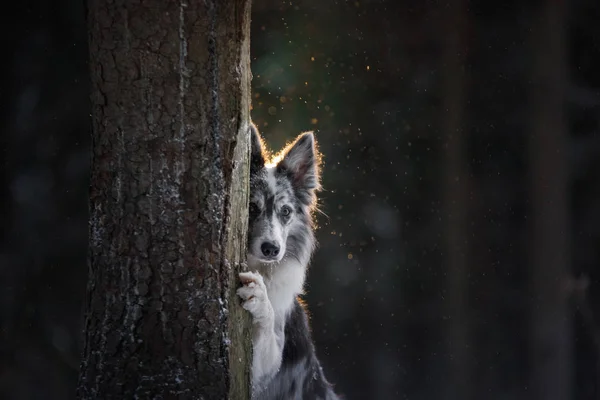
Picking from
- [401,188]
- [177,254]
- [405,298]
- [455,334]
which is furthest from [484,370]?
[177,254]

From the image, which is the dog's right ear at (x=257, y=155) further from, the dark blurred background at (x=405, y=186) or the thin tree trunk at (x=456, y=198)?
the thin tree trunk at (x=456, y=198)

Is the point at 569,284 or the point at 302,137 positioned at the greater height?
the point at 302,137

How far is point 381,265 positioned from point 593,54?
4441 millimetres

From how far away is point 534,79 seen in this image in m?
11.0

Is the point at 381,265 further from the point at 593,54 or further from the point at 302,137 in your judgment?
the point at 302,137

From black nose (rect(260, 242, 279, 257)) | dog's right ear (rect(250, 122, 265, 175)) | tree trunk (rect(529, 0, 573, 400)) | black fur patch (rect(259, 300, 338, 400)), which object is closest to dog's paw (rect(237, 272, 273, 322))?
black nose (rect(260, 242, 279, 257))

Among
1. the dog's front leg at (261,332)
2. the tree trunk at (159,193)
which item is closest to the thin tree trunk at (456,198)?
the dog's front leg at (261,332)

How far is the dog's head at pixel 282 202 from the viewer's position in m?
4.41

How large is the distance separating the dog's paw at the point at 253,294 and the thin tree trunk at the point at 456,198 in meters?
8.42

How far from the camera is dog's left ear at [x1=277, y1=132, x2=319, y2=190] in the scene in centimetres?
502

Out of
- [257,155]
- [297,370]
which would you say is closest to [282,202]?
[257,155]

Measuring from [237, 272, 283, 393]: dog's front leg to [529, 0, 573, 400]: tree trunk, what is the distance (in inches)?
292

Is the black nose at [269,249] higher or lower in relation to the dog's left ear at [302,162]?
lower

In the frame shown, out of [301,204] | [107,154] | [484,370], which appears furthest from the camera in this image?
[484,370]
